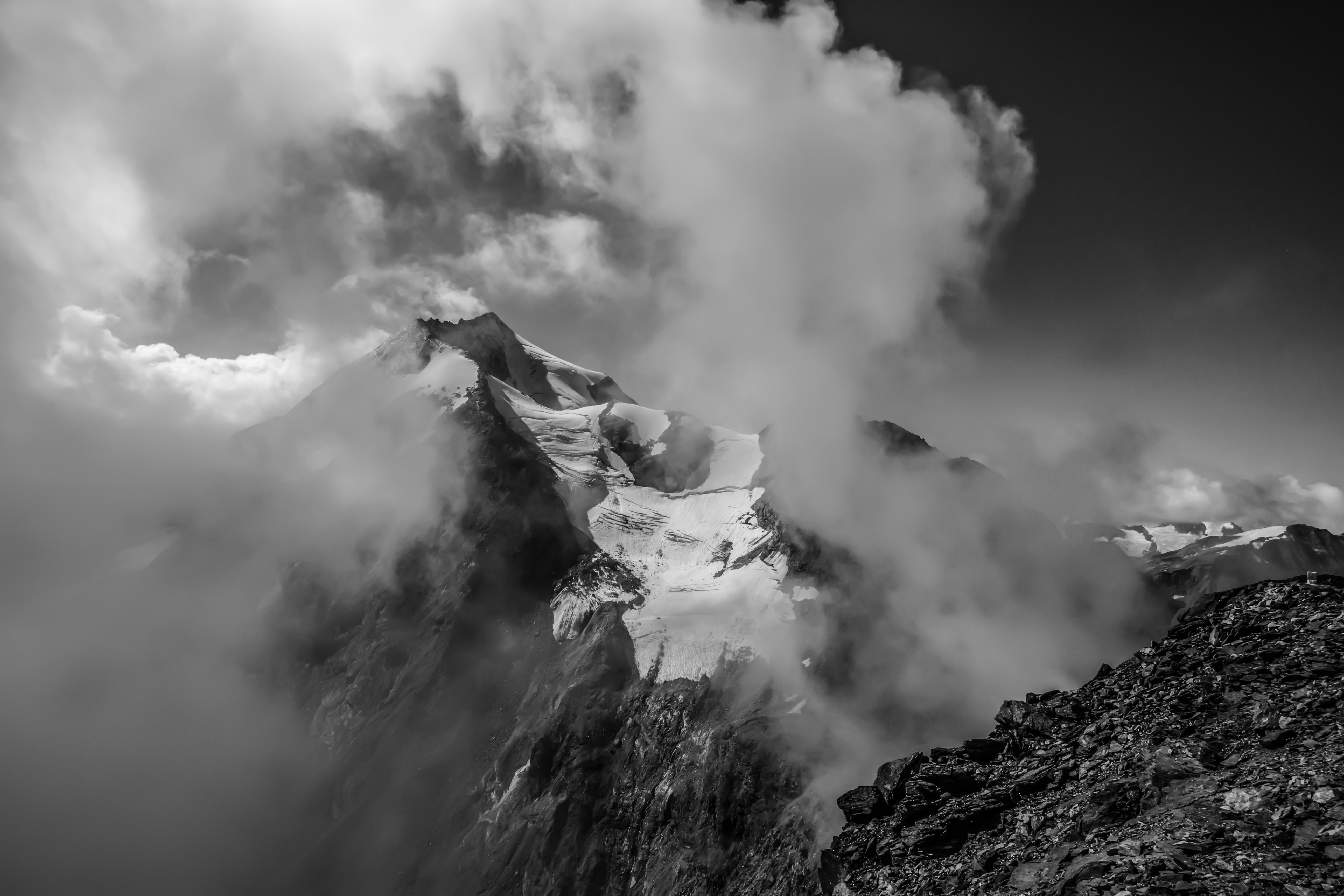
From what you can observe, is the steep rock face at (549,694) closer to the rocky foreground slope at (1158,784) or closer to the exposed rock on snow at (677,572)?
the exposed rock on snow at (677,572)

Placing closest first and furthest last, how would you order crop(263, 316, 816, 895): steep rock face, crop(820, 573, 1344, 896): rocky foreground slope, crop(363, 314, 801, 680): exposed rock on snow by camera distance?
crop(820, 573, 1344, 896): rocky foreground slope, crop(263, 316, 816, 895): steep rock face, crop(363, 314, 801, 680): exposed rock on snow

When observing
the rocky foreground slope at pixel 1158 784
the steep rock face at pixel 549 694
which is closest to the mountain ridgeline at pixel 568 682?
the steep rock face at pixel 549 694

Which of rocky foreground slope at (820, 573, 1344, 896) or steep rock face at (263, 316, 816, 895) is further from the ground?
steep rock face at (263, 316, 816, 895)

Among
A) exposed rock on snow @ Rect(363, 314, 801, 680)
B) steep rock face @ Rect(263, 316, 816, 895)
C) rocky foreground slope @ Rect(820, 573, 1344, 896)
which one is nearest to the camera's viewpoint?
rocky foreground slope @ Rect(820, 573, 1344, 896)

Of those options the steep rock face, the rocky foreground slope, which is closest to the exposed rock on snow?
the steep rock face

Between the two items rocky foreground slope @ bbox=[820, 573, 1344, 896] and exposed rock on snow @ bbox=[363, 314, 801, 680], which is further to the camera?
exposed rock on snow @ bbox=[363, 314, 801, 680]

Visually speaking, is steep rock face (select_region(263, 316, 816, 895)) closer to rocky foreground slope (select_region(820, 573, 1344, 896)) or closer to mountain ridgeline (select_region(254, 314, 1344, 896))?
mountain ridgeline (select_region(254, 314, 1344, 896))

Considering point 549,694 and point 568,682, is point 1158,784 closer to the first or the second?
point 568,682

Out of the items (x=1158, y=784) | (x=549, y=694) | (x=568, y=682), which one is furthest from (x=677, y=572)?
(x=1158, y=784)
